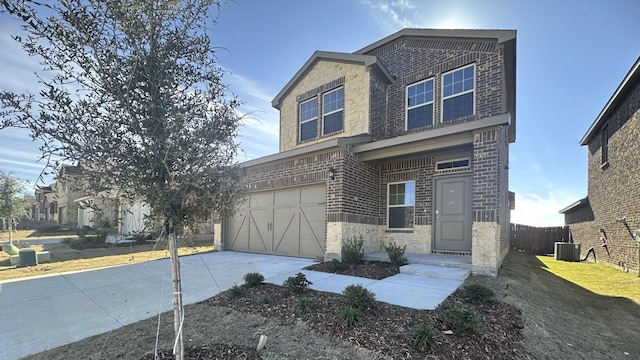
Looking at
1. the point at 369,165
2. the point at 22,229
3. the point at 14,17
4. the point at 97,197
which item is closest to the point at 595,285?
the point at 369,165

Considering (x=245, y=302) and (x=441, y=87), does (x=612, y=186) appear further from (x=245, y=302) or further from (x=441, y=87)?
(x=245, y=302)

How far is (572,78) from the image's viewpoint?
1047 centimetres

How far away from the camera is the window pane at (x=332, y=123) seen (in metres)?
10.5

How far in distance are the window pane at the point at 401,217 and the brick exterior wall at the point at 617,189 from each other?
22.6ft

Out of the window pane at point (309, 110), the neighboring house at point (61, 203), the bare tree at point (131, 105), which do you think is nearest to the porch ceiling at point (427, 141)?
the window pane at point (309, 110)

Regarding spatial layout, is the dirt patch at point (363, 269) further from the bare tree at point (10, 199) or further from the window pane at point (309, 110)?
the bare tree at point (10, 199)

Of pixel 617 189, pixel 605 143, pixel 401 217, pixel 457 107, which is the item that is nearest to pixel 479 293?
pixel 401 217

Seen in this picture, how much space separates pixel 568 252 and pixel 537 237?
3.38m

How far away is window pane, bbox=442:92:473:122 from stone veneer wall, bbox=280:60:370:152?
2379mm

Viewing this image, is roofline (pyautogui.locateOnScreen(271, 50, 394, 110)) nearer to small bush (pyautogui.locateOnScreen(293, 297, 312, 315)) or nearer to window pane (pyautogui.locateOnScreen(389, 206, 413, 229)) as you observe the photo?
window pane (pyautogui.locateOnScreen(389, 206, 413, 229))

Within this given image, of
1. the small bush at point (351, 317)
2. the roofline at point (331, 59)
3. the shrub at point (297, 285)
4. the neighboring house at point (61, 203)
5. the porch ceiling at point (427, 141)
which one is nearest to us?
the neighboring house at point (61, 203)

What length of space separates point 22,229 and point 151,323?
1170 inches

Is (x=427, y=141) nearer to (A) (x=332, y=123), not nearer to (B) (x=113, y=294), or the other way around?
(A) (x=332, y=123)

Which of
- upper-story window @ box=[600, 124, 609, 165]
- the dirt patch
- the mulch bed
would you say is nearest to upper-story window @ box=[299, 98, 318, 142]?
the dirt patch
